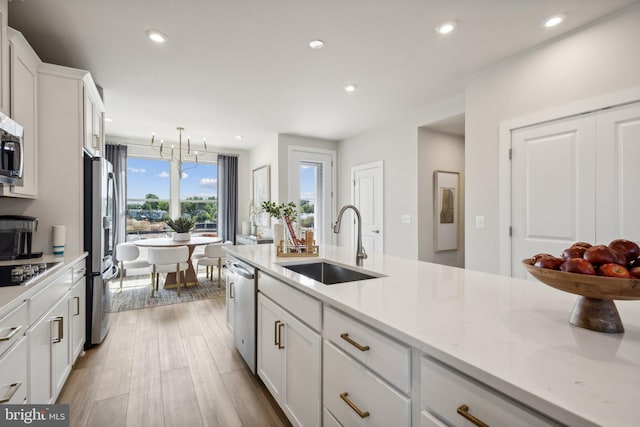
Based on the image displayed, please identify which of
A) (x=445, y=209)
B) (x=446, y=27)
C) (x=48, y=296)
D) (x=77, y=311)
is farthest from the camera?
(x=445, y=209)

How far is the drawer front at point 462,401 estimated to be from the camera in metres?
0.63

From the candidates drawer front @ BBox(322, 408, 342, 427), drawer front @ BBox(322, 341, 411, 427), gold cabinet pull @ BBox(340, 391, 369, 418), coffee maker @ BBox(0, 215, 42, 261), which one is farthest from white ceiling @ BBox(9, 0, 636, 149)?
drawer front @ BBox(322, 408, 342, 427)

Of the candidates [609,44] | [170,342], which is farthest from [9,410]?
[609,44]

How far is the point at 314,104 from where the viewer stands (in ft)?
12.7

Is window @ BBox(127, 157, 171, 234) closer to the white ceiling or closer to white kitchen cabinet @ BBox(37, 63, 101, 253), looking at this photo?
the white ceiling

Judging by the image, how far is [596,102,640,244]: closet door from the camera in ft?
6.73

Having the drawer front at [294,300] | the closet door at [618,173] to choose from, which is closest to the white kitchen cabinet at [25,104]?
the drawer front at [294,300]

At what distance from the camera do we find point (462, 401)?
73cm

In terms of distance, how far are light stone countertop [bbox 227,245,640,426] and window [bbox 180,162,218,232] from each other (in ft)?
17.8

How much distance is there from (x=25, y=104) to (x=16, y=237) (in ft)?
3.17

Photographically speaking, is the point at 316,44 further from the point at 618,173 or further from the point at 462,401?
the point at 462,401

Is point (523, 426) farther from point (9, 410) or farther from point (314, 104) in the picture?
point (314, 104)

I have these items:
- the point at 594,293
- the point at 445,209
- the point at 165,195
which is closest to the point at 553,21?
the point at 594,293

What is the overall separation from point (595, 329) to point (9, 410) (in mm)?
2184
